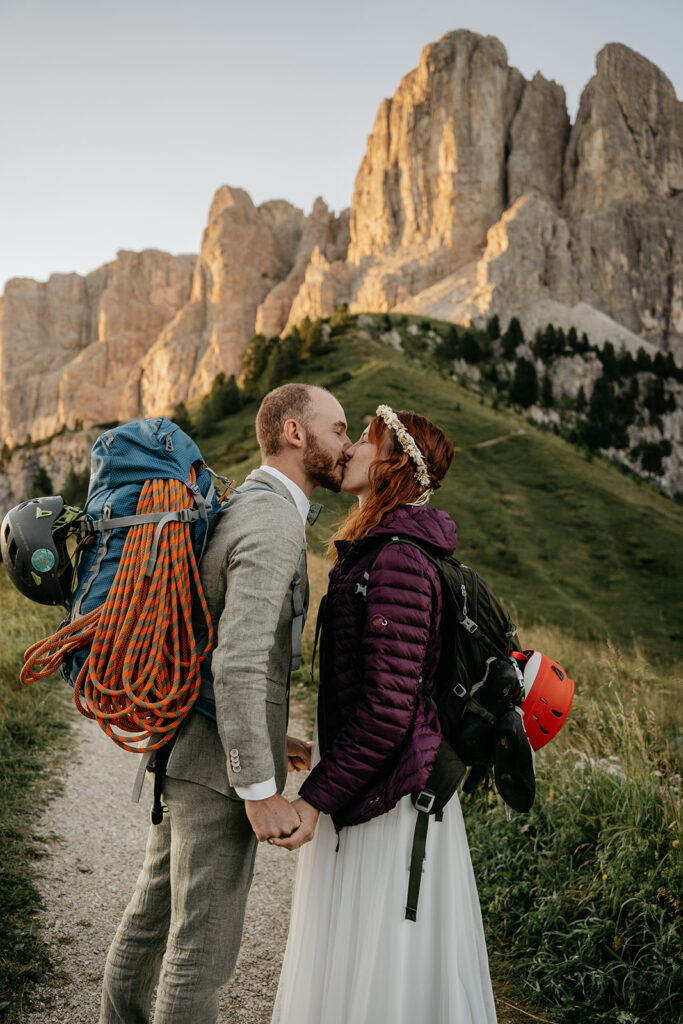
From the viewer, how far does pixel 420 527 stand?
2.38m

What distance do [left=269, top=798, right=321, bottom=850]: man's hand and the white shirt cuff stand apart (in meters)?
0.13

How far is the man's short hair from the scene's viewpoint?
102 inches

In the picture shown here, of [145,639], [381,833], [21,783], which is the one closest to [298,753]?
[381,833]

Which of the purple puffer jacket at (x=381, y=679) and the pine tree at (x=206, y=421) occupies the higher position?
the purple puffer jacket at (x=381, y=679)

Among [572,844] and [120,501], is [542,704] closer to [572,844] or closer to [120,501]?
[120,501]

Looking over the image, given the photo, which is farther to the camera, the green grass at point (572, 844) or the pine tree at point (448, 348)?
the pine tree at point (448, 348)

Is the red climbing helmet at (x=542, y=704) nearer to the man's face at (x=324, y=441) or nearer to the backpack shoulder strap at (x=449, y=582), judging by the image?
the backpack shoulder strap at (x=449, y=582)

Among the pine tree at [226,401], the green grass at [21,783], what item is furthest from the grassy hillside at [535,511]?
the green grass at [21,783]

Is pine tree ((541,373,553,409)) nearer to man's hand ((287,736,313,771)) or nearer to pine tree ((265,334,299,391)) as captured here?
pine tree ((265,334,299,391))

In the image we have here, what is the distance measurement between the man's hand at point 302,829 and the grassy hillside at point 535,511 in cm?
2209

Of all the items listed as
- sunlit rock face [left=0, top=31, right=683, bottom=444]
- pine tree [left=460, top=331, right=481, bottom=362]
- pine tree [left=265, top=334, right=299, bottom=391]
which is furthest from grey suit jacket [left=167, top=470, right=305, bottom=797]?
sunlit rock face [left=0, top=31, right=683, bottom=444]

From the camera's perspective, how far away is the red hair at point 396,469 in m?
2.52

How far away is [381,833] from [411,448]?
1.37 meters

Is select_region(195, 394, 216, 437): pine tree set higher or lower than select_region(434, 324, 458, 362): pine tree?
lower
